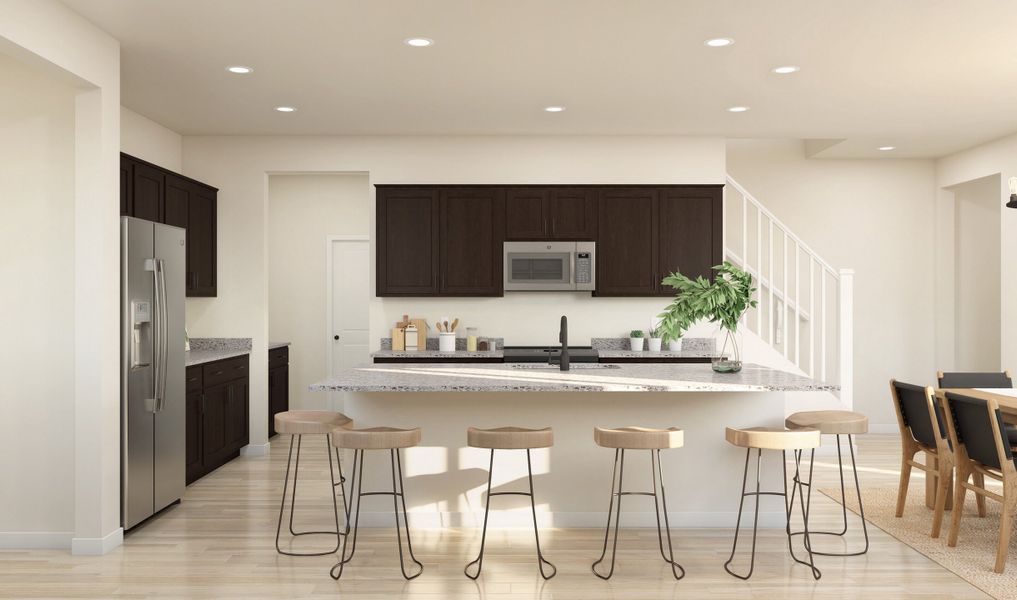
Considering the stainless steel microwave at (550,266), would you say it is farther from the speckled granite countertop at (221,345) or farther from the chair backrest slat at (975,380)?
the chair backrest slat at (975,380)

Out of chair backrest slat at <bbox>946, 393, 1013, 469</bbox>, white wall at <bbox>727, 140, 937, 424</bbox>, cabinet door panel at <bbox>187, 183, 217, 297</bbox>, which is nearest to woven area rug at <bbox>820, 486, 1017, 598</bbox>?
chair backrest slat at <bbox>946, 393, 1013, 469</bbox>

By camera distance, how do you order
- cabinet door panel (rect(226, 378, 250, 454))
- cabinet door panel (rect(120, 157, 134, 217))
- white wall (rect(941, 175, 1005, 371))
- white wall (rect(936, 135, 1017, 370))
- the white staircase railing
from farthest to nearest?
white wall (rect(941, 175, 1005, 371)) < the white staircase railing < white wall (rect(936, 135, 1017, 370)) < cabinet door panel (rect(226, 378, 250, 454)) < cabinet door panel (rect(120, 157, 134, 217))

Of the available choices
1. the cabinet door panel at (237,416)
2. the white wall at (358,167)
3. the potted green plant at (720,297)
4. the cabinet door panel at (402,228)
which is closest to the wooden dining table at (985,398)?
the potted green plant at (720,297)

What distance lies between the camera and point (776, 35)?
14.4 ft

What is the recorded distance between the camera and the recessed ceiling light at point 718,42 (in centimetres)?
445

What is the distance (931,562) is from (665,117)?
12.3 feet

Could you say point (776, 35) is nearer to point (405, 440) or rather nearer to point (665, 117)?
point (665, 117)

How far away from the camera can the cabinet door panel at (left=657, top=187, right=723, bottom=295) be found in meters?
7.04

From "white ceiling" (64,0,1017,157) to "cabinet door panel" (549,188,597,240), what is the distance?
56cm

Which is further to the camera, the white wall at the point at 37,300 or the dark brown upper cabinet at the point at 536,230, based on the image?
the dark brown upper cabinet at the point at 536,230

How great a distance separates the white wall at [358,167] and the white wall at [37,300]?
8.86ft

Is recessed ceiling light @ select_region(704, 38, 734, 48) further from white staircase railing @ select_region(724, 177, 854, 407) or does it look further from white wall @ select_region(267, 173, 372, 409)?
white wall @ select_region(267, 173, 372, 409)

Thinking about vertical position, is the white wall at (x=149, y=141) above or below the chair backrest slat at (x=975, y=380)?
above

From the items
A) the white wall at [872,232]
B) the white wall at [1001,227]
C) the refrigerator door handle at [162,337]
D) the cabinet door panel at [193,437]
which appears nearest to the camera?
the refrigerator door handle at [162,337]
